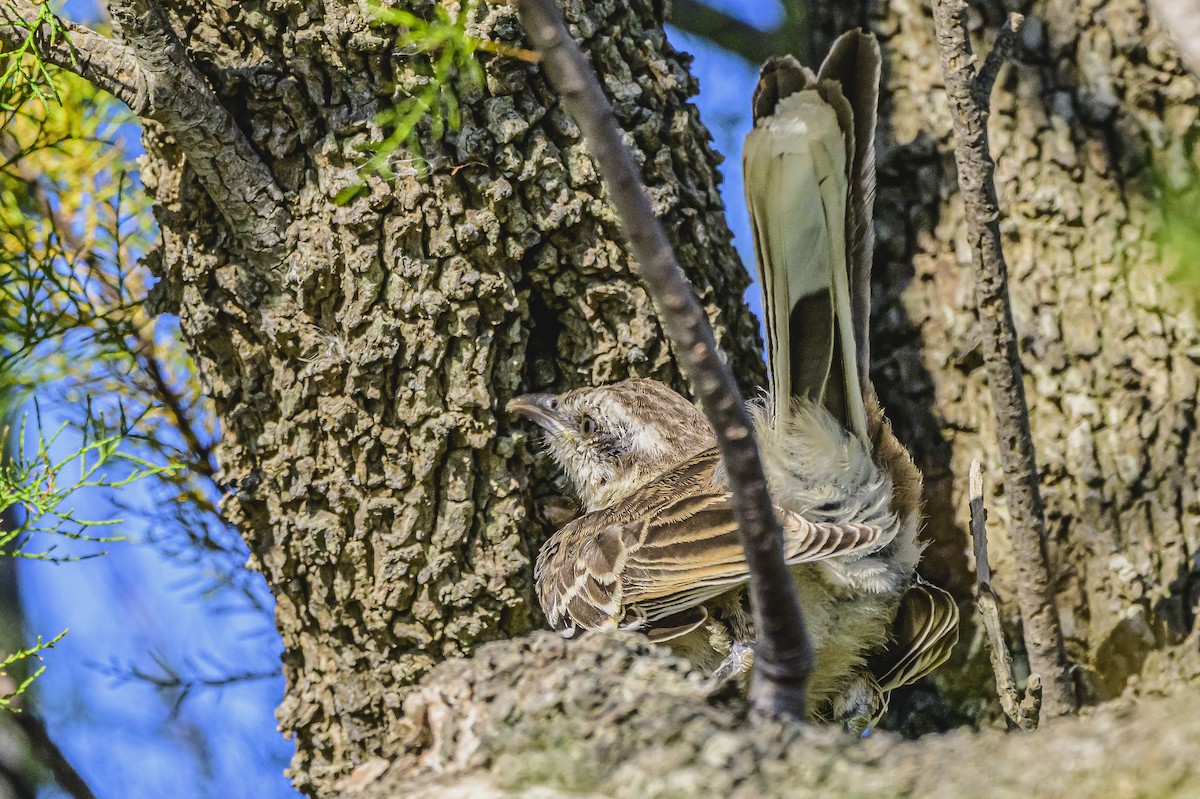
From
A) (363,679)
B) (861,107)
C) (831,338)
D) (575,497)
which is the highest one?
(861,107)

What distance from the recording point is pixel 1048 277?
3.45 metres

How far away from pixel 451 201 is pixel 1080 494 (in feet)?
6.71

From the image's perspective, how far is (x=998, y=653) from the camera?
2641mm

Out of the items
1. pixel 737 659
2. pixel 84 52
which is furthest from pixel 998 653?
pixel 84 52

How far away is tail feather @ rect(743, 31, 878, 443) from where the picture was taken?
2420 mm

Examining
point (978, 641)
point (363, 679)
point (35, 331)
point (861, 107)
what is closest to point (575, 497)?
point (363, 679)

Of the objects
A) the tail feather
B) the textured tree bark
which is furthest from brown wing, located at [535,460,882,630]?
the textured tree bark

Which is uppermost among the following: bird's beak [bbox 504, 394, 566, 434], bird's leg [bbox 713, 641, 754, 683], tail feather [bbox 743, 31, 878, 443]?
tail feather [bbox 743, 31, 878, 443]

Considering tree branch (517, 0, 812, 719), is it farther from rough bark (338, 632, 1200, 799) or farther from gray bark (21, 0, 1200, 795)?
gray bark (21, 0, 1200, 795)

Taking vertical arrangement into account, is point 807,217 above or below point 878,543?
above

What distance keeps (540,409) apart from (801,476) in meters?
0.76

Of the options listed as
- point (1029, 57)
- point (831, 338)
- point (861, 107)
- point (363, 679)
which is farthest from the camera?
point (1029, 57)

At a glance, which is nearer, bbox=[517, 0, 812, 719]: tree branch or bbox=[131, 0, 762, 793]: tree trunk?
bbox=[517, 0, 812, 719]: tree branch

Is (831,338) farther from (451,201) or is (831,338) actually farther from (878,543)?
(451,201)
